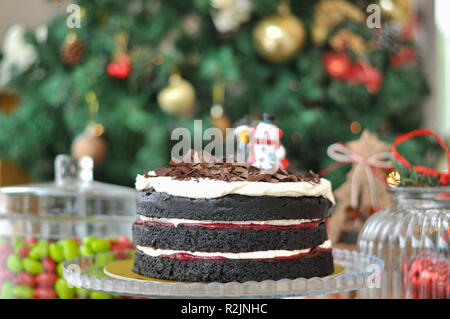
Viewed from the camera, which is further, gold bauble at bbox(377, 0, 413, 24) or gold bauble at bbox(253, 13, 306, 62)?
gold bauble at bbox(377, 0, 413, 24)

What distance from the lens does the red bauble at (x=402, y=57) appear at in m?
2.99

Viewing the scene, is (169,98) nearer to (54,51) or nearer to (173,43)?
(173,43)

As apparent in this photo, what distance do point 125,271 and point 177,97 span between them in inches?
59.8

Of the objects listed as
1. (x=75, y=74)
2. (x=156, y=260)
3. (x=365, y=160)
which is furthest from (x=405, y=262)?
(x=75, y=74)

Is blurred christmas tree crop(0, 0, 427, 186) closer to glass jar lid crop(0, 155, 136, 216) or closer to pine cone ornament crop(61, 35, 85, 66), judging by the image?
pine cone ornament crop(61, 35, 85, 66)

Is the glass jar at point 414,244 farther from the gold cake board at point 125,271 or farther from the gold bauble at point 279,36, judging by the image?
the gold bauble at point 279,36

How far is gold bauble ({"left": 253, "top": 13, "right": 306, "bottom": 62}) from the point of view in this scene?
103 inches

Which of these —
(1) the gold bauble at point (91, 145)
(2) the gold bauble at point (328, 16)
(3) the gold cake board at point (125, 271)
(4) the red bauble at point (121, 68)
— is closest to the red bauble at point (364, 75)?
(2) the gold bauble at point (328, 16)

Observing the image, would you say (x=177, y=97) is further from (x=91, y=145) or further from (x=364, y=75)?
(x=364, y=75)

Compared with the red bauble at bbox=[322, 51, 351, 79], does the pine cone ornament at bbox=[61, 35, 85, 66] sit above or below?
Result: above

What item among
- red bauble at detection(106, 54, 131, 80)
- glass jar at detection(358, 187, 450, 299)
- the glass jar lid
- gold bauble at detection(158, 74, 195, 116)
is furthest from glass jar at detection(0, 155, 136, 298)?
red bauble at detection(106, 54, 131, 80)

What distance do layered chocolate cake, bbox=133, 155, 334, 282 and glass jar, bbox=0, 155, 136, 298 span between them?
0.92ft

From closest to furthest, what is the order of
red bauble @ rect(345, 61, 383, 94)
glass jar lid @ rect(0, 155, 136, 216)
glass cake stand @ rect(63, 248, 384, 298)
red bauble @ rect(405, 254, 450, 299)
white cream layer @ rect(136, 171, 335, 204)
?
glass cake stand @ rect(63, 248, 384, 298)
white cream layer @ rect(136, 171, 335, 204)
red bauble @ rect(405, 254, 450, 299)
glass jar lid @ rect(0, 155, 136, 216)
red bauble @ rect(345, 61, 383, 94)
